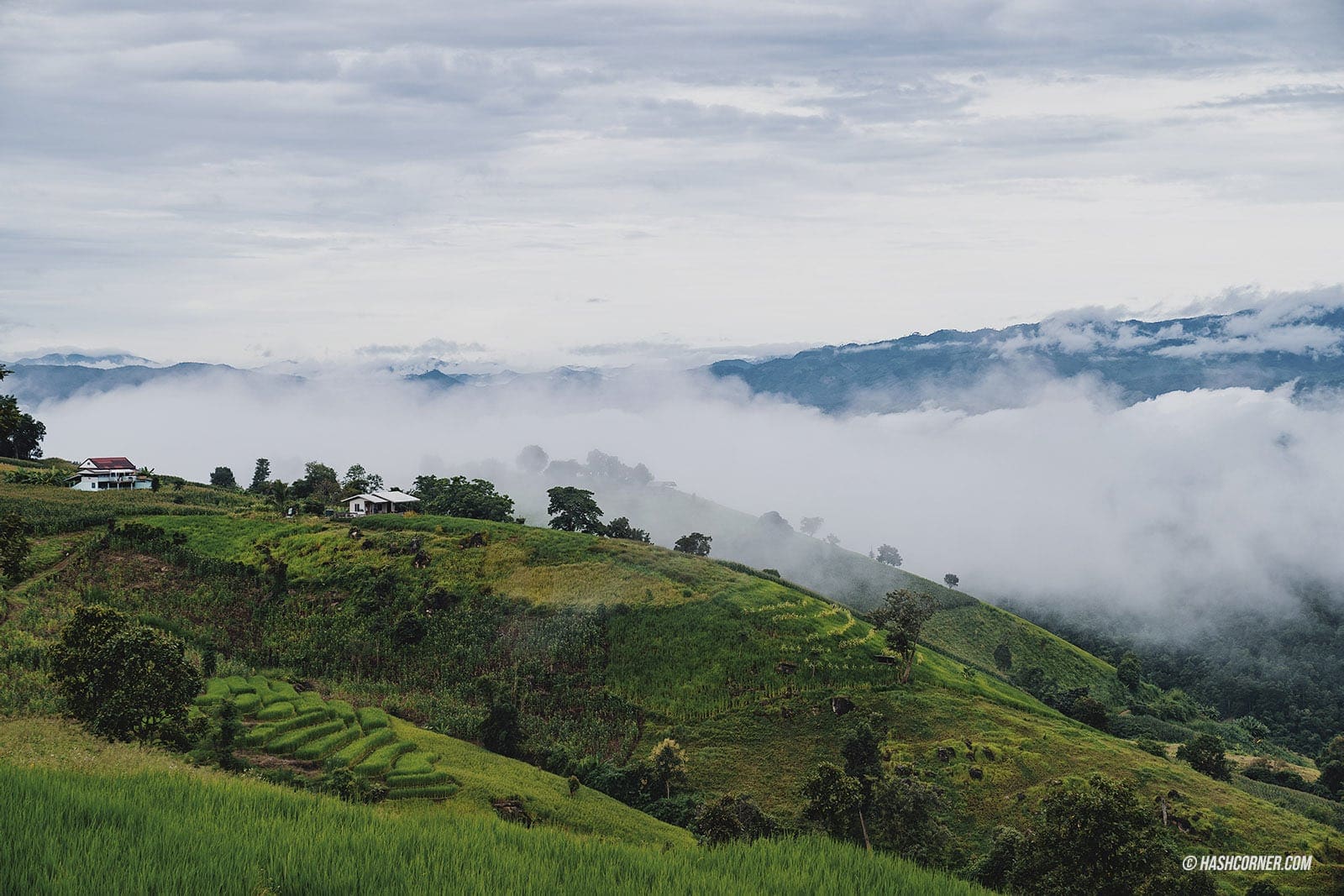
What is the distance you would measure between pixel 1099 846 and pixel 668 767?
29.4m

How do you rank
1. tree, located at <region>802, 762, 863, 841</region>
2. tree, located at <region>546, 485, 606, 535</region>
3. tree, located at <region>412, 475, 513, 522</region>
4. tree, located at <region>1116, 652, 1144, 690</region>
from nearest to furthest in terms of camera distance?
tree, located at <region>802, 762, 863, 841</region> < tree, located at <region>412, 475, 513, 522</region> < tree, located at <region>546, 485, 606, 535</region> < tree, located at <region>1116, 652, 1144, 690</region>

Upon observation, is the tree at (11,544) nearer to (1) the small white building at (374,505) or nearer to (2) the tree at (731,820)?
(2) the tree at (731,820)

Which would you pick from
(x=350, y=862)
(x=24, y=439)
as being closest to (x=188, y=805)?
(x=350, y=862)

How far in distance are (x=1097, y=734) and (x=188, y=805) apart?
7854cm

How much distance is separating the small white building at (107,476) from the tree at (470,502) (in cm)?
4433

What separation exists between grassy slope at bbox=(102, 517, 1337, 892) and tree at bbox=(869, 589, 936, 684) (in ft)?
6.36

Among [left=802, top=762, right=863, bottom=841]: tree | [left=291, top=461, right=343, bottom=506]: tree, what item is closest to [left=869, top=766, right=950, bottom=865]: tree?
[left=802, top=762, right=863, bottom=841]: tree

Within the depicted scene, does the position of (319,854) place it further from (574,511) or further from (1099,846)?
(574,511)

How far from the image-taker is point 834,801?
151 ft

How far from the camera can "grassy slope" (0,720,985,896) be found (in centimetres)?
912

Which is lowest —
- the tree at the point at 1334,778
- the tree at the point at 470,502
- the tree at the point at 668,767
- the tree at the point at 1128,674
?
the tree at the point at 1128,674

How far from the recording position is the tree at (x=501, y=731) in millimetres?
59531

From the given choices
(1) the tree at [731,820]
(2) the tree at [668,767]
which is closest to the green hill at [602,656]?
(2) the tree at [668,767]

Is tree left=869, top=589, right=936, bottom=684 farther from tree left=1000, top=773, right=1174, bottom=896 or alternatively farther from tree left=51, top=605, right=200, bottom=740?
tree left=51, top=605, right=200, bottom=740
